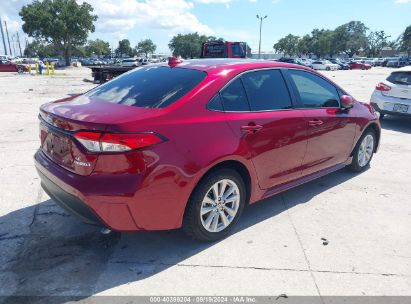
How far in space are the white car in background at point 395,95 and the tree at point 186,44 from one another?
9464 centimetres

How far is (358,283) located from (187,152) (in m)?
1.75

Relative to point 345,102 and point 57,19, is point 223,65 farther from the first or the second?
point 57,19

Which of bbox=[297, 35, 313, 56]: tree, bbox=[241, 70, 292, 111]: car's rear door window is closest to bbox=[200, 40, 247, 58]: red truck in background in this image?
bbox=[241, 70, 292, 111]: car's rear door window

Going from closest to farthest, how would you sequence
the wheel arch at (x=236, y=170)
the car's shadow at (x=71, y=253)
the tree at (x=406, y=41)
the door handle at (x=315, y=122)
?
the car's shadow at (x=71, y=253) → the wheel arch at (x=236, y=170) → the door handle at (x=315, y=122) → the tree at (x=406, y=41)

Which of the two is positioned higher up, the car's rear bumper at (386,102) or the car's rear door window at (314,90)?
the car's rear door window at (314,90)

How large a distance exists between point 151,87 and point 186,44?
106979 mm

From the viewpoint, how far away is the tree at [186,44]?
4043 inches

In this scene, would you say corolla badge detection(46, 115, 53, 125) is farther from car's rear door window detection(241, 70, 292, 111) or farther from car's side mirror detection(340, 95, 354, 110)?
car's side mirror detection(340, 95, 354, 110)

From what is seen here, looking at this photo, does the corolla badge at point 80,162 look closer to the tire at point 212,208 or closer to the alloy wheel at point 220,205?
the tire at point 212,208

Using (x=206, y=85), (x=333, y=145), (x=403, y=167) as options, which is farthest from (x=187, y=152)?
(x=403, y=167)

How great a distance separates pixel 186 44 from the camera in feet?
346

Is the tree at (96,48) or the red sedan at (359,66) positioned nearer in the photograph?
the red sedan at (359,66)

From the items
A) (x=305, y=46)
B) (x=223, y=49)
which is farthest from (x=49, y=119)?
(x=305, y=46)

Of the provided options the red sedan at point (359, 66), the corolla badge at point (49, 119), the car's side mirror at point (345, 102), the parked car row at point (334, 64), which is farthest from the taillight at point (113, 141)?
the red sedan at point (359, 66)
